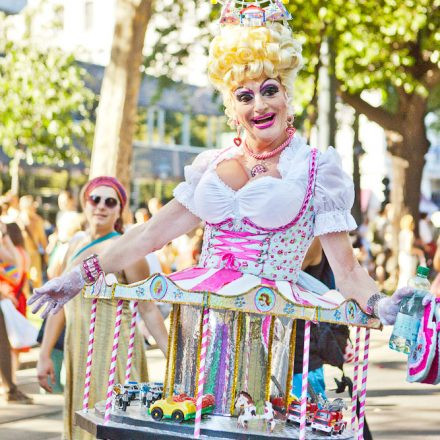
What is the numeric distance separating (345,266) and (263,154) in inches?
22.2

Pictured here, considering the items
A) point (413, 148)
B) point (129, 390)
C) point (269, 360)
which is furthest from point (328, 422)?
point (413, 148)

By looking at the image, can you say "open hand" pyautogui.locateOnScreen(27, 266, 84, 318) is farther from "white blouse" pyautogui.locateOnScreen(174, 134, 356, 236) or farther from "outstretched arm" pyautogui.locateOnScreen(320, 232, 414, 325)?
"outstretched arm" pyautogui.locateOnScreen(320, 232, 414, 325)

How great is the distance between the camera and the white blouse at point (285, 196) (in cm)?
429

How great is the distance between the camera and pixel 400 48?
23.7m

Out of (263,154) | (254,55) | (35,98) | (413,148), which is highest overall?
(35,98)

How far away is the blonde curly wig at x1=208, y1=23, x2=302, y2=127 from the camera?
4488 mm

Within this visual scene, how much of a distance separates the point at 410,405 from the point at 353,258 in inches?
255

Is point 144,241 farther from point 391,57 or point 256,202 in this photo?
point 391,57

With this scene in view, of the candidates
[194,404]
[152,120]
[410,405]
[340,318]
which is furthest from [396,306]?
[152,120]

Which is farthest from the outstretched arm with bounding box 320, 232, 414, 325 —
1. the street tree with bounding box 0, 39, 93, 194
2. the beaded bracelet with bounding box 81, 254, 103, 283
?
the street tree with bounding box 0, 39, 93, 194

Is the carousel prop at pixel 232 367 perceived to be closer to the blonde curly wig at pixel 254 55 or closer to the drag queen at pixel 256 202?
the drag queen at pixel 256 202

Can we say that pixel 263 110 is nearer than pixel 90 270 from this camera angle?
Yes

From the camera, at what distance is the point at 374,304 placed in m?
4.22

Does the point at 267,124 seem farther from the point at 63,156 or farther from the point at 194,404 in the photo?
the point at 63,156
